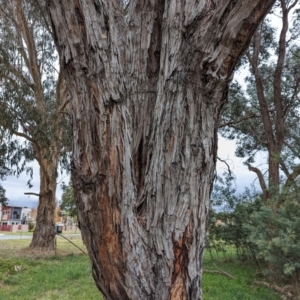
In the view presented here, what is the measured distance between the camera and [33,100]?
9.38 metres

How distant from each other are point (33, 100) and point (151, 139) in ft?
27.3

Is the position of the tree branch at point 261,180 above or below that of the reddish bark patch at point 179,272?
above

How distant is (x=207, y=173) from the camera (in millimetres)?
1658

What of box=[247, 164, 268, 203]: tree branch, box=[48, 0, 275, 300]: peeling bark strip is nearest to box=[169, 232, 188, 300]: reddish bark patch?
box=[48, 0, 275, 300]: peeling bark strip

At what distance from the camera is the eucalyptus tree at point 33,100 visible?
881 cm

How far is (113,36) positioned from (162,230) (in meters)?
0.94

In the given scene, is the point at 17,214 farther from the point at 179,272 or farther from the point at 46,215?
the point at 179,272

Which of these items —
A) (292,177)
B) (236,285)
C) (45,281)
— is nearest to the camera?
(292,177)

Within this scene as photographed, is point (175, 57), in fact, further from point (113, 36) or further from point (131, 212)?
point (131, 212)

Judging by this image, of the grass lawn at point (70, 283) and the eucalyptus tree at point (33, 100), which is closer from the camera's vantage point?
the grass lawn at point (70, 283)

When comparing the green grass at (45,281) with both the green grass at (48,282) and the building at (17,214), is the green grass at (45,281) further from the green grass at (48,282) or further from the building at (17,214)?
the building at (17,214)

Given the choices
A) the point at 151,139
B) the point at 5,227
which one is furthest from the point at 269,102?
the point at 5,227

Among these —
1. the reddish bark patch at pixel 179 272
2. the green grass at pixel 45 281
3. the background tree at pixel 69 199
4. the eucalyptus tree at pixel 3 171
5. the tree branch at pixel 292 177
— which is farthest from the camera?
the background tree at pixel 69 199

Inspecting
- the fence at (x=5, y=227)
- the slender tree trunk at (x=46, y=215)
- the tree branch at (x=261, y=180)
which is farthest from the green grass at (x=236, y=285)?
the fence at (x=5, y=227)
